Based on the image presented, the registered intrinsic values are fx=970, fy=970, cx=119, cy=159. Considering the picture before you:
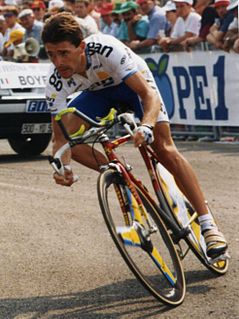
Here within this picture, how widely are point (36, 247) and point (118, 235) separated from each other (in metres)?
2.34

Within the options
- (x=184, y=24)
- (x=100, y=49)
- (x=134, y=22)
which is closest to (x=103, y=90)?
(x=100, y=49)

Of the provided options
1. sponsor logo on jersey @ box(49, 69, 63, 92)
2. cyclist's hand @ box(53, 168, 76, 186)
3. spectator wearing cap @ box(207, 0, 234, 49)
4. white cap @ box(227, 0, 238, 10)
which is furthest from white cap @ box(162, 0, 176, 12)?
cyclist's hand @ box(53, 168, 76, 186)

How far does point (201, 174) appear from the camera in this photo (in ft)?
38.4

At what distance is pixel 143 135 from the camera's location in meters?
5.38

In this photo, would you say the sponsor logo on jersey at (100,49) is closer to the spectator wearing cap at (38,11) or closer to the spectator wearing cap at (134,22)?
the spectator wearing cap at (134,22)

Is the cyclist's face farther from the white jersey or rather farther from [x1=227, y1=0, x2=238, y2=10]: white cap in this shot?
[x1=227, y1=0, x2=238, y2=10]: white cap

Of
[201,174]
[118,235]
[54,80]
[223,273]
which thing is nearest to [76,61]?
[54,80]

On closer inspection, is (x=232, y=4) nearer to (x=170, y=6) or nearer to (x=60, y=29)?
(x=170, y=6)

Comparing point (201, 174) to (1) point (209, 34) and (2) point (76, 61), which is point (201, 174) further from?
(2) point (76, 61)

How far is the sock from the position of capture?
620 cm

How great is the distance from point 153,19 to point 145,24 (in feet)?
1.35

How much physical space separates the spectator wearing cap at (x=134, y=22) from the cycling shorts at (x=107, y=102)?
1034cm

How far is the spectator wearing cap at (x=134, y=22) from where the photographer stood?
1656 cm

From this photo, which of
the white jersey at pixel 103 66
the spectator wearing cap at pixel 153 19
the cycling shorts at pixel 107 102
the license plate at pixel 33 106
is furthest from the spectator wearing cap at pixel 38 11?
the white jersey at pixel 103 66
